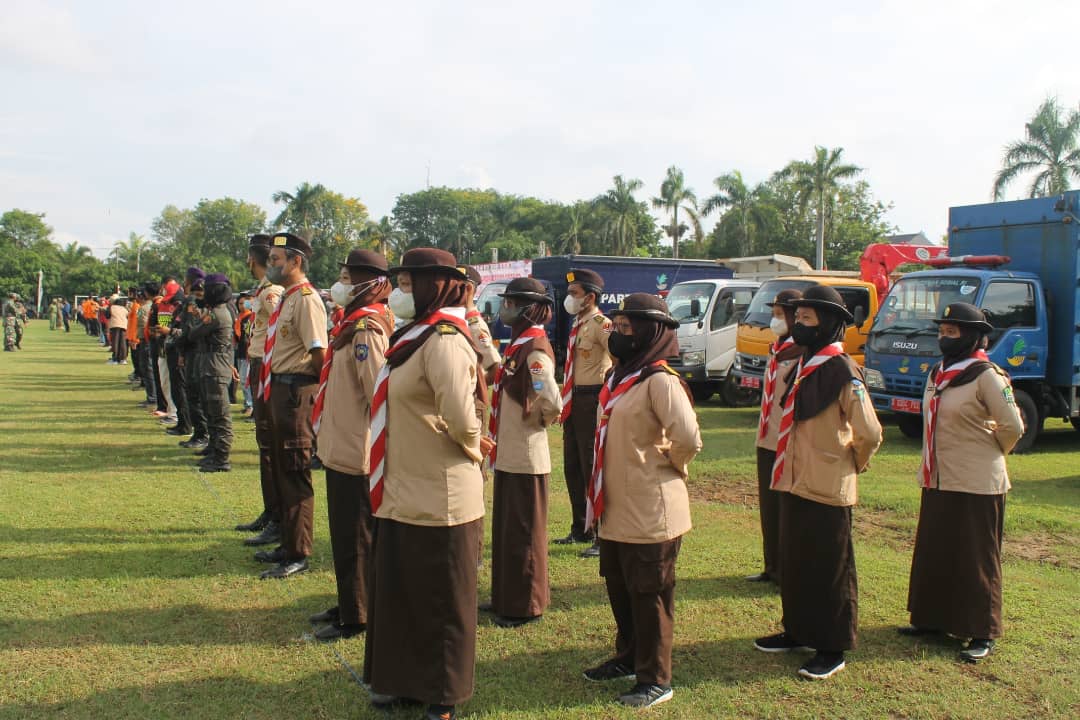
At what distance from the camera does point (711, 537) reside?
22.5ft

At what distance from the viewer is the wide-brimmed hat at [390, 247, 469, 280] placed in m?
3.67

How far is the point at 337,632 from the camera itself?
467 cm

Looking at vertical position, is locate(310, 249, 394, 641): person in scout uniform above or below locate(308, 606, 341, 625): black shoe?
above

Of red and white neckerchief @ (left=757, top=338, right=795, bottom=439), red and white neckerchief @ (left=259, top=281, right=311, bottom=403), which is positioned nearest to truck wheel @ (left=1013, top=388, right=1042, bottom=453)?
red and white neckerchief @ (left=757, top=338, right=795, bottom=439)

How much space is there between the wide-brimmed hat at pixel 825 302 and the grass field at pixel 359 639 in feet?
6.36

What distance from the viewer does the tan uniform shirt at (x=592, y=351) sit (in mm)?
6453

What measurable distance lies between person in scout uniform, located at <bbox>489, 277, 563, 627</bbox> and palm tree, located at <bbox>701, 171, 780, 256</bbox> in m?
46.0

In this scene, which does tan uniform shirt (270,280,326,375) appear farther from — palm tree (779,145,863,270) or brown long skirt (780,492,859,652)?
palm tree (779,145,863,270)

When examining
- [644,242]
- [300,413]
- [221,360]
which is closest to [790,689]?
[300,413]

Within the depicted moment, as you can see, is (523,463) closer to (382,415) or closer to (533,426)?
(533,426)

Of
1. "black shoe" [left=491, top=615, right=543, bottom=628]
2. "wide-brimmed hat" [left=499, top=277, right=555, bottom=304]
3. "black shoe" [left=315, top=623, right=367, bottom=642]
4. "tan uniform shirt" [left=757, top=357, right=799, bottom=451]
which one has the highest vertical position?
"wide-brimmed hat" [left=499, top=277, right=555, bottom=304]

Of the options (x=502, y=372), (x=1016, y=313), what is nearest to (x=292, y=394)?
(x=502, y=372)

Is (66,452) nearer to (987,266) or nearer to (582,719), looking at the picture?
(582,719)

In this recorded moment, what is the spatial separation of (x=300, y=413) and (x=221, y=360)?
13.5 feet
